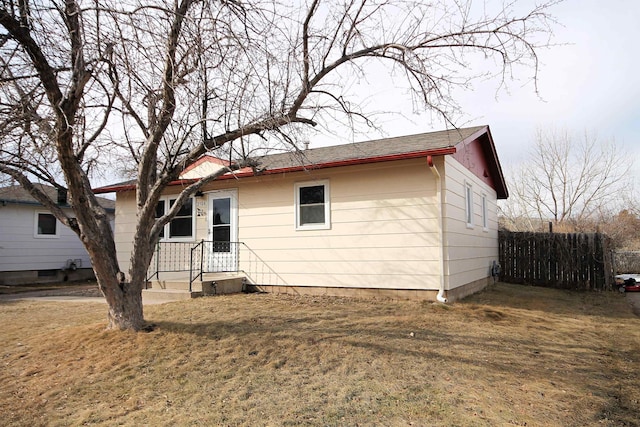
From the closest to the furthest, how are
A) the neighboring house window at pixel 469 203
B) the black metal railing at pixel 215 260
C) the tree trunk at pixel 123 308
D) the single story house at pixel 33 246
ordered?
the tree trunk at pixel 123 308 → the black metal railing at pixel 215 260 → the neighboring house window at pixel 469 203 → the single story house at pixel 33 246

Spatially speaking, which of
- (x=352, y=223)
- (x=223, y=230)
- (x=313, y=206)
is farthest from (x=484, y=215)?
(x=223, y=230)

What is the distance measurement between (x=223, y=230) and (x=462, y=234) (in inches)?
224

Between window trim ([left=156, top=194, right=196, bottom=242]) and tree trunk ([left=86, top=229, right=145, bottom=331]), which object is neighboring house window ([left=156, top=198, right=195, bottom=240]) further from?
tree trunk ([left=86, top=229, right=145, bottom=331])

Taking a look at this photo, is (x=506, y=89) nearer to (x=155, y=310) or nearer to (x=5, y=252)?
(x=155, y=310)

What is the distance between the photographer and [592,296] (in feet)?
36.1

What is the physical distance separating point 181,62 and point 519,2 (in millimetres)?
4358

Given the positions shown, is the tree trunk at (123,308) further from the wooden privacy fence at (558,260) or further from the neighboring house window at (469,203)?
the wooden privacy fence at (558,260)

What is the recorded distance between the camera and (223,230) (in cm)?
1044

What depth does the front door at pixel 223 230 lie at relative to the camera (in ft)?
33.3

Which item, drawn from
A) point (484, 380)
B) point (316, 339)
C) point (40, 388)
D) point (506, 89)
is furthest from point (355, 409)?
point (506, 89)

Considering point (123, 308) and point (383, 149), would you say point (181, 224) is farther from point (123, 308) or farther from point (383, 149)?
point (123, 308)

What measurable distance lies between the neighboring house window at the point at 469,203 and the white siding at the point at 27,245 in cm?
1400

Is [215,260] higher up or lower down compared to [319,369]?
higher up

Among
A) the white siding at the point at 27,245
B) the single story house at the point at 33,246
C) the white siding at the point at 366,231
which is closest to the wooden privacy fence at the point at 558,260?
the white siding at the point at 366,231
